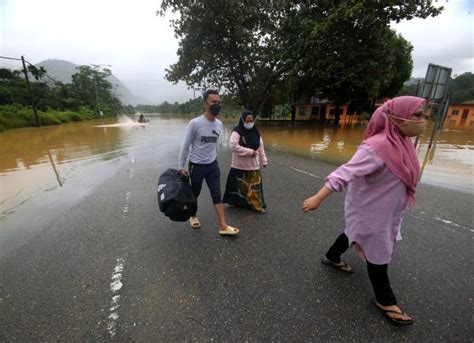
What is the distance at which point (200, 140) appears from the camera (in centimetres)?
287

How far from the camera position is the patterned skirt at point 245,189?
373cm

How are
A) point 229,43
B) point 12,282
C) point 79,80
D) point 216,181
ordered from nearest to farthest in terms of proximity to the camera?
point 12,282 < point 216,181 < point 229,43 < point 79,80

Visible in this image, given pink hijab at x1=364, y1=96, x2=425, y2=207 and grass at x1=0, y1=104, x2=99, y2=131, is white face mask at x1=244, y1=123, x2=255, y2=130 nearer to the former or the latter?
pink hijab at x1=364, y1=96, x2=425, y2=207

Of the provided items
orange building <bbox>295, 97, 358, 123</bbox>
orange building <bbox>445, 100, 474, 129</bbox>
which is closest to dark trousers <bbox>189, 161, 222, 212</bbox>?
orange building <bbox>295, 97, 358, 123</bbox>

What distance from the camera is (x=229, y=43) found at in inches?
530

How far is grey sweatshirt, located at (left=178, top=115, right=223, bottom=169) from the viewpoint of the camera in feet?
9.30

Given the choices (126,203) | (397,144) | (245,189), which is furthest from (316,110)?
(397,144)

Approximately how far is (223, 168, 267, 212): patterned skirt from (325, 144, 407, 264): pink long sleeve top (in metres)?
1.95

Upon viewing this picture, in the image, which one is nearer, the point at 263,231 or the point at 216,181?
the point at 216,181

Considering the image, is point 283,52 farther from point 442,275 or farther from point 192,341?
point 192,341

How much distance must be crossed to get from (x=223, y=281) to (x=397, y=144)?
1943 millimetres

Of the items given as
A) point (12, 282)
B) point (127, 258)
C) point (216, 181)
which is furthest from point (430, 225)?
point (12, 282)

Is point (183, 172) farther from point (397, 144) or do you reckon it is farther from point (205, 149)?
point (397, 144)

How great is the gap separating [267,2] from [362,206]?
13.8 m
